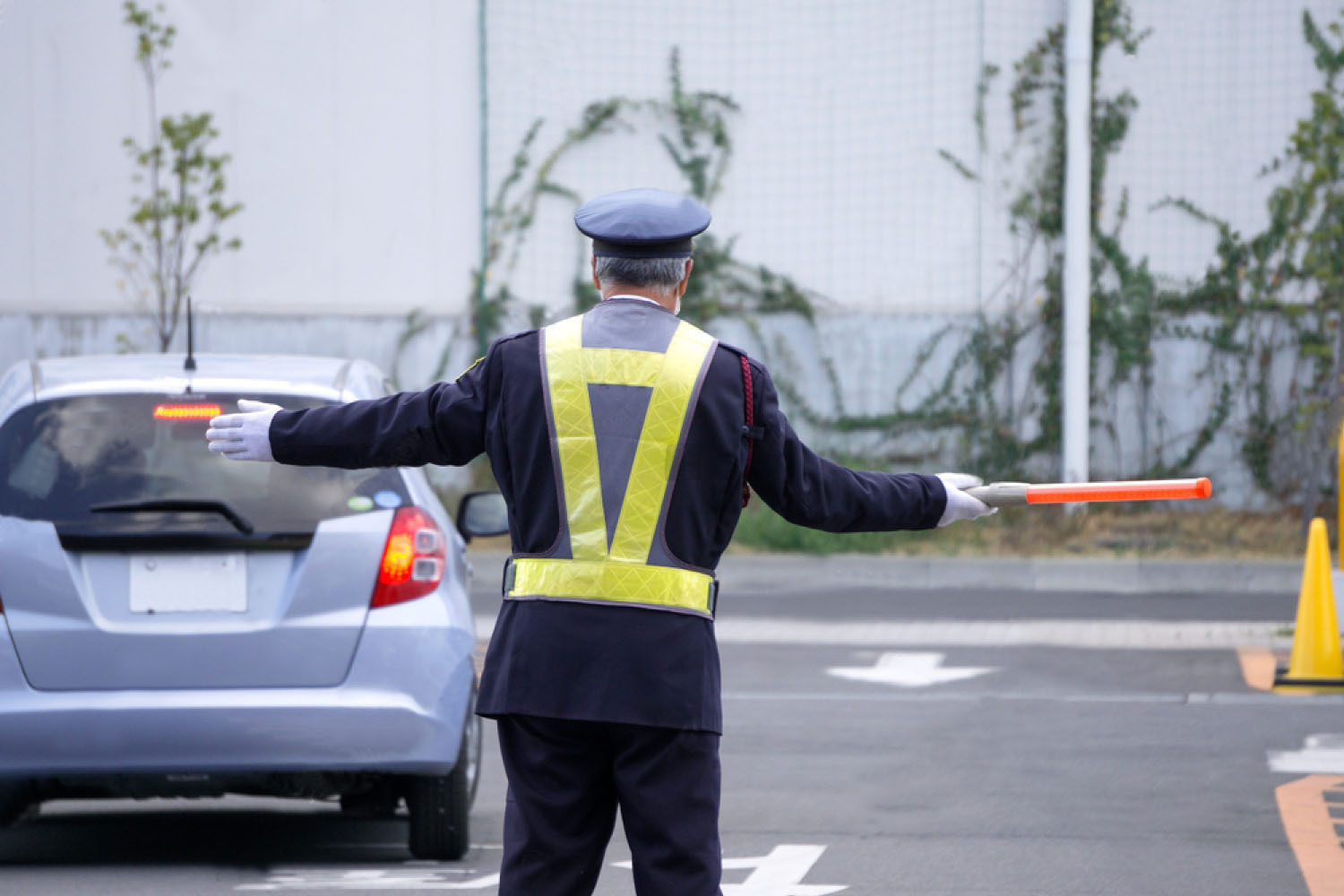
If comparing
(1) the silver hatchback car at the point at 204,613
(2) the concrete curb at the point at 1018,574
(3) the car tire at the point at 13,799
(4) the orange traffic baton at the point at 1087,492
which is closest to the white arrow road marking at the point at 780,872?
(1) the silver hatchback car at the point at 204,613

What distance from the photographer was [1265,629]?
11.8m

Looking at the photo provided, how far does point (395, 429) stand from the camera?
3766 millimetres

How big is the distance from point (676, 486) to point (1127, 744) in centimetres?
514

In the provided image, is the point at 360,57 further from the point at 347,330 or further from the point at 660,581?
the point at 660,581

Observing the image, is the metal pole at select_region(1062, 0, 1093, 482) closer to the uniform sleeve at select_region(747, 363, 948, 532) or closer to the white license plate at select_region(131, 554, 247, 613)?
the white license plate at select_region(131, 554, 247, 613)

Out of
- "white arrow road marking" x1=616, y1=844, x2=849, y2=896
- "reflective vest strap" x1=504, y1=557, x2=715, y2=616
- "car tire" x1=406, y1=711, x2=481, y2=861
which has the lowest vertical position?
"white arrow road marking" x1=616, y1=844, x2=849, y2=896

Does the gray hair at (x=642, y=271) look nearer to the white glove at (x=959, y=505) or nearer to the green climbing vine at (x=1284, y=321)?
the white glove at (x=959, y=505)

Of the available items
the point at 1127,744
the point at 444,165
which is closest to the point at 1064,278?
the point at 444,165

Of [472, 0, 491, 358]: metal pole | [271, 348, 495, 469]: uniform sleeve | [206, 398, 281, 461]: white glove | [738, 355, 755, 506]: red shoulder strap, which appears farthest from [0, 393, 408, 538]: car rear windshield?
[472, 0, 491, 358]: metal pole

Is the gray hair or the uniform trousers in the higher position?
the gray hair

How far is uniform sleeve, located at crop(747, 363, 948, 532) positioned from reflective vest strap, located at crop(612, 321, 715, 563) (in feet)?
0.52

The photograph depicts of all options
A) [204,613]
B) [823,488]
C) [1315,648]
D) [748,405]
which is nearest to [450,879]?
Answer: [204,613]

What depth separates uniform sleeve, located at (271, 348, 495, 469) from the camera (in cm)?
374

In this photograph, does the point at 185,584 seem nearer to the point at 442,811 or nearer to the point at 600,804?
the point at 442,811
